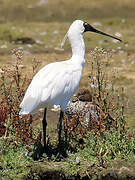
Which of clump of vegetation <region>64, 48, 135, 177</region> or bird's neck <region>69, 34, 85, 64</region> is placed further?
bird's neck <region>69, 34, 85, 64</region>

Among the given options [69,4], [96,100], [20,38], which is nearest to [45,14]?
[69,4]

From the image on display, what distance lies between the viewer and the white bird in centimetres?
679

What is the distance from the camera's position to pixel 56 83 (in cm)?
692

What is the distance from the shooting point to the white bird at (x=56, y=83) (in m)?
6.79

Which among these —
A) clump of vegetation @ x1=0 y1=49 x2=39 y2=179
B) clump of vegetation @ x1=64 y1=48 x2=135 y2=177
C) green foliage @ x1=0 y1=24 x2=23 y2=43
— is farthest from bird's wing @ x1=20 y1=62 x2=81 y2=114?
green foliage @ x1=0 y1=24 x2=23 y2=43

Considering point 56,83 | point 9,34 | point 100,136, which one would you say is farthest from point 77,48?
point 9,34

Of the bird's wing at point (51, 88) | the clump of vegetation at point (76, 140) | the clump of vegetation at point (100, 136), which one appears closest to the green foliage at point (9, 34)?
the clump of vegetation at point (76, 140)

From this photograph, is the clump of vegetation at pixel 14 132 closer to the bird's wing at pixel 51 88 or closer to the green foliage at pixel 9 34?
the bird's wing at pixel 51 88

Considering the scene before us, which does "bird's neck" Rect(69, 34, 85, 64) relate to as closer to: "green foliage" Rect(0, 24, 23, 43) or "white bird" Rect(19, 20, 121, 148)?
"white bird" Rect(19, 20, 121, 148)

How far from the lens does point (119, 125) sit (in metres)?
7.23

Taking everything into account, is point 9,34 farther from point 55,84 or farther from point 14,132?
point 55,84

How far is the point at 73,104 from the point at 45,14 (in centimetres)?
1419

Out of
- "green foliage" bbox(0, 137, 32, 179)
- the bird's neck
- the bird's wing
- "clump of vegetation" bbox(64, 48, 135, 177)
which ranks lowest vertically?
"green foliage" bbox(0, 137, 32, 179)

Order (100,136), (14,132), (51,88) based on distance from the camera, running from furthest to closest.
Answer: (14,132)
(100,136)
(51,88)
